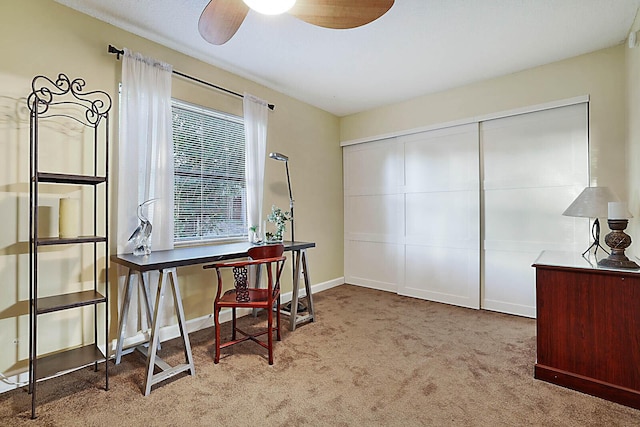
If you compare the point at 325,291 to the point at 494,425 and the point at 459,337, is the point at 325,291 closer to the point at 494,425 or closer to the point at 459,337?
the point at 459,337

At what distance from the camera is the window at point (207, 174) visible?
2.92 meters

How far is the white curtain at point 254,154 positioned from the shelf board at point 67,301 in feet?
5.03

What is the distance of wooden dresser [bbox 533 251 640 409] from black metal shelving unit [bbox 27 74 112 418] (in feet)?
8.96

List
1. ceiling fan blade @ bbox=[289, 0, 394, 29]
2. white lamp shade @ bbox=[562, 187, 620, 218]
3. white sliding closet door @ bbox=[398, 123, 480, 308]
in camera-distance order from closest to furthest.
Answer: ceiling fan blade @ bbox=[289, 0, 394, 29] < white lamp shade @ bbox=[562, 187, 620, 218] < white sliding closet door @ bbox=[398, 123, 480, 308]

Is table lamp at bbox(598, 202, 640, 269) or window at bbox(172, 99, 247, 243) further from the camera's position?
window at bbox(172, 99, 247, 243)

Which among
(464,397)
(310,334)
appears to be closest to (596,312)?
(464,397)

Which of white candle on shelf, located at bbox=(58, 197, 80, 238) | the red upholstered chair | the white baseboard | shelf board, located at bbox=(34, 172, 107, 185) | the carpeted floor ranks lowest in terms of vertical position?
the carpeted floor

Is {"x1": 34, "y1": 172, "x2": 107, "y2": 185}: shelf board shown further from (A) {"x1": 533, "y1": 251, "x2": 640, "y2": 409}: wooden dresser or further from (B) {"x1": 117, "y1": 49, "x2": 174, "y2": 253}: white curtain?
(A) {"x1": 533, "y1": 251, "x2": 640, "y2": 409}: wooden dresser

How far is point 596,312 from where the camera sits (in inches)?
76.4

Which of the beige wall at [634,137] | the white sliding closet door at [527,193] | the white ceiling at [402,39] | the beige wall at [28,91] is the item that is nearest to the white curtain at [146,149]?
the beige wall at [28,91]

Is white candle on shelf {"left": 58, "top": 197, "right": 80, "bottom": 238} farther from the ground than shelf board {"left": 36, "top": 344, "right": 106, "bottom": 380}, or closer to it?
farther from the ground

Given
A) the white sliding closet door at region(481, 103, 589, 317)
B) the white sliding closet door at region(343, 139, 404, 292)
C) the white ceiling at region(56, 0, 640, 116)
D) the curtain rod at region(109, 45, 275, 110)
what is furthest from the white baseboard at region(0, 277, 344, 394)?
the white sliding closet door at region(481, 103, 589, 317)

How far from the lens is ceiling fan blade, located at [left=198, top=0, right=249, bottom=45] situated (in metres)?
1.70

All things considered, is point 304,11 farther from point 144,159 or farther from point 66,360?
point 66,360
